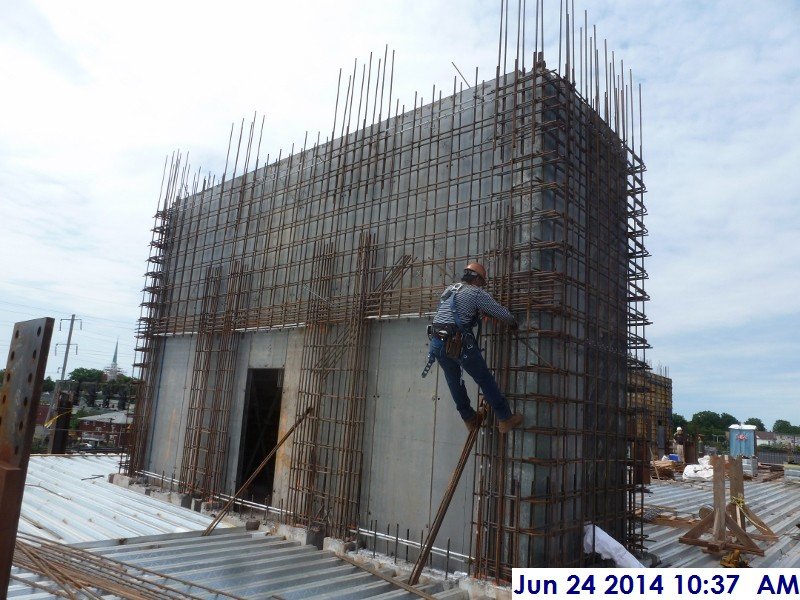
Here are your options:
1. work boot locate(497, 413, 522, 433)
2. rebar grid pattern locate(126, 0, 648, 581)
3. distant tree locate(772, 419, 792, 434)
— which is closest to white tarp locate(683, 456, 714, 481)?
rebar grid pattern locate(126, 0, 648, 581)

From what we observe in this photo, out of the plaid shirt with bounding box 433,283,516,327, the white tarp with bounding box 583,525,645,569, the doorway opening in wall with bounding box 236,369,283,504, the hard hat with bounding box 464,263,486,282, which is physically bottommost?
the white tarp with bounding box 583,525,645,569

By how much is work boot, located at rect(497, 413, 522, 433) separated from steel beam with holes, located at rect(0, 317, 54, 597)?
5766 millimetres

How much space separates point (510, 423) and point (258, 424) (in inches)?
280

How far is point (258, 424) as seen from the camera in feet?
42.2

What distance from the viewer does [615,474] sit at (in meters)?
9.95

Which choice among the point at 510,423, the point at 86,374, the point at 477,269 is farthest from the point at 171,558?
the point at 86,374

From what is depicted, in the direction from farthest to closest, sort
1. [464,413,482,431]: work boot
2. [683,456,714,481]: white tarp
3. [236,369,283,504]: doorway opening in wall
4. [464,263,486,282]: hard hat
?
[683,456,714,481]: white tarp, [236,369,283,504]: doorway opening in wall, [464,413,482,431]: work boot, [464,263,486,282]: hard hat

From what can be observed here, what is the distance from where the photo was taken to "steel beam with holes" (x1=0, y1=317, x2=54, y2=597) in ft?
10.3

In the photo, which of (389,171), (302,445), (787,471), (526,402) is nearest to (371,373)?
(302,445)

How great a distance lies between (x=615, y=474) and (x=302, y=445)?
579 centimetres

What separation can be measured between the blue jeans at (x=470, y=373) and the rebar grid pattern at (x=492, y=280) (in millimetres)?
Answer: 431

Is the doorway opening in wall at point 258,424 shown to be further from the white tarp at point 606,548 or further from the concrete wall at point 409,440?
the white tarp at point 606,548

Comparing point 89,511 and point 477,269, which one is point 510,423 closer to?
point 477,269

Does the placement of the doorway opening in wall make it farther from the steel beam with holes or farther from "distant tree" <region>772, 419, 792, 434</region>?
"distant tree" <region>772, 419, 792, 434</region>
